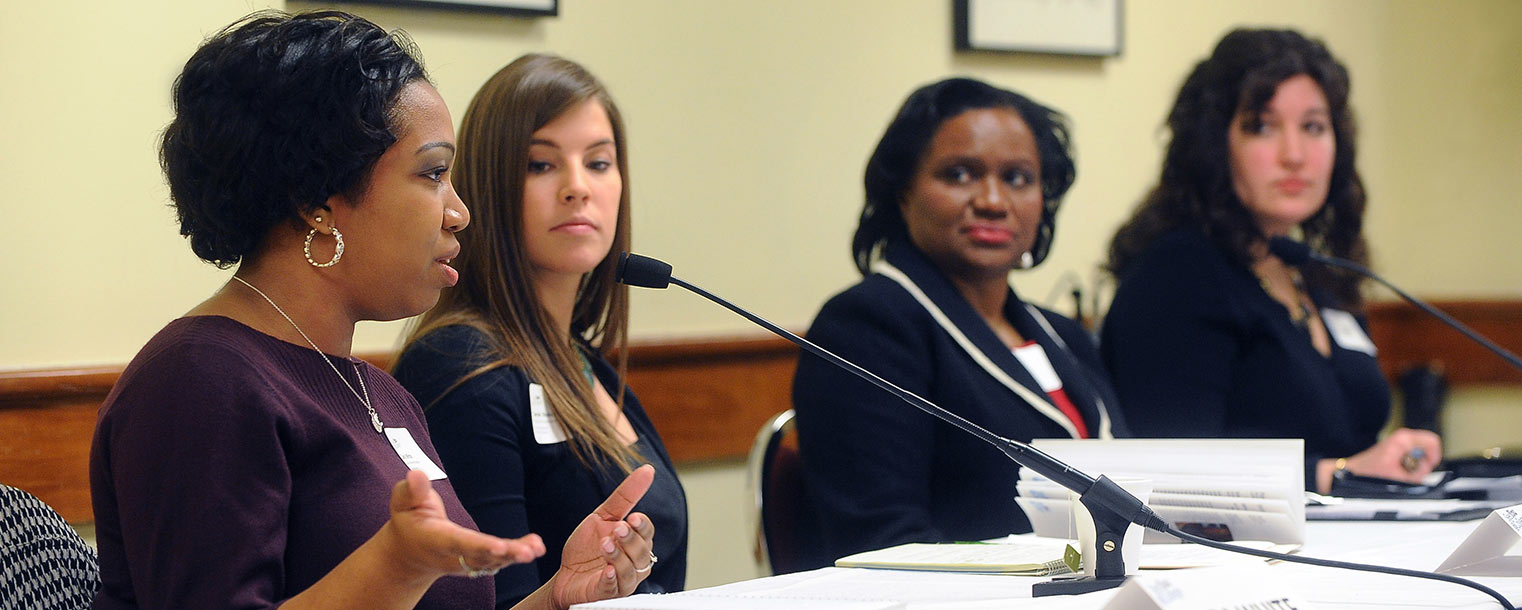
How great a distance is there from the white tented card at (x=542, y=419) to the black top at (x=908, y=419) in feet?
1.57

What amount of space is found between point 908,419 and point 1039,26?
1587 millimetres

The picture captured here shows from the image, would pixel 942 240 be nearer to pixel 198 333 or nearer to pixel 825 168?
pixel 825 168

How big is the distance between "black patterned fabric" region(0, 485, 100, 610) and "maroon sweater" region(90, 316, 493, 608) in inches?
3.8

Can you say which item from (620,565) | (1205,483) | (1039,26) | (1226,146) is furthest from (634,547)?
(1039,26)

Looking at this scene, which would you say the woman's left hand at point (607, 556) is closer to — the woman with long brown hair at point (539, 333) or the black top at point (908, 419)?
the woman with long brown hair at point (539, 333)

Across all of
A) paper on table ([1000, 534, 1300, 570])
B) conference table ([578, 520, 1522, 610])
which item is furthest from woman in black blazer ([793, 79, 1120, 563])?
conference table ([578, 520, 1522, 610])

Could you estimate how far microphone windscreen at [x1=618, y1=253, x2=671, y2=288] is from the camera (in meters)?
1.46

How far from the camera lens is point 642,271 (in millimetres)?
Result: 1456

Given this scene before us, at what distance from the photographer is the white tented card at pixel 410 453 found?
1.38 metres

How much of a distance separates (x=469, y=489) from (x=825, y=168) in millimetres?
1524

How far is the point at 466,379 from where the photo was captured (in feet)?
5.80

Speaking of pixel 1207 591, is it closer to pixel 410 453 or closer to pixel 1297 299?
pixel 410 453

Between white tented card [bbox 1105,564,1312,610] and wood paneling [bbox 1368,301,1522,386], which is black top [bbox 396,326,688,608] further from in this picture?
wood paneling [bbox 1368,301,1522,386]

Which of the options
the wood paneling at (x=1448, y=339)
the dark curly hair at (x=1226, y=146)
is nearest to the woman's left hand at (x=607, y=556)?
the dark curly hair at (x=1226, y=146)
